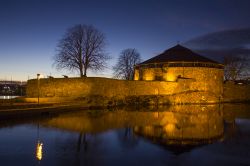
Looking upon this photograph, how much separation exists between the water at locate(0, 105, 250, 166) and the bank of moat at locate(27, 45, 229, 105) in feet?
41.2

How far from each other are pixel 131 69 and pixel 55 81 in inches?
773

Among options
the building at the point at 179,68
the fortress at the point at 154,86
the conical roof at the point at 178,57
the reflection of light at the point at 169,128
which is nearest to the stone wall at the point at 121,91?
the fortress at the point at 154,86

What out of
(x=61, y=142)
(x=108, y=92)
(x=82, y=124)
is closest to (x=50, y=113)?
(x=82, y=124)

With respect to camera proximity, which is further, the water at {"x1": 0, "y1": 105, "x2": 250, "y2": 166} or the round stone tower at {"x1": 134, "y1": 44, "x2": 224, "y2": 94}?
the round stone tower at {"x1": 134, "y1": 44, "x2": 224, "y2": 94}

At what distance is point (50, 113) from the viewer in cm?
2066

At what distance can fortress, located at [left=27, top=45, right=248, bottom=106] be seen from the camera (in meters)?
30.1

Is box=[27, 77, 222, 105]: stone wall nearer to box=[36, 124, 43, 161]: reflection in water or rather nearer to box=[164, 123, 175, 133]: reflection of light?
box=[164, 123, 175, 133]: reflection of light

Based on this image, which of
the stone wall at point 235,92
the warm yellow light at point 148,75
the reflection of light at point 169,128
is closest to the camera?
the reflection of light at point 169,128

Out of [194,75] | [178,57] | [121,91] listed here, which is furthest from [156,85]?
[178,57]

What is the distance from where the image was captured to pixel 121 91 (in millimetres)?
33000

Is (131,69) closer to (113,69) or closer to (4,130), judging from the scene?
(113,69)

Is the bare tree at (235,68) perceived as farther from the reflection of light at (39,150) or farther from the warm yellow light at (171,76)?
the reflection of light at (39,150)

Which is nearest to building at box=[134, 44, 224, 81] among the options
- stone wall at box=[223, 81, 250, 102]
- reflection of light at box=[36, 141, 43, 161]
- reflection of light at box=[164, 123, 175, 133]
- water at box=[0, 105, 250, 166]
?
stone wall at box=[223, 81, 250, 102]

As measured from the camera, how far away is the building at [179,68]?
3922 cm
